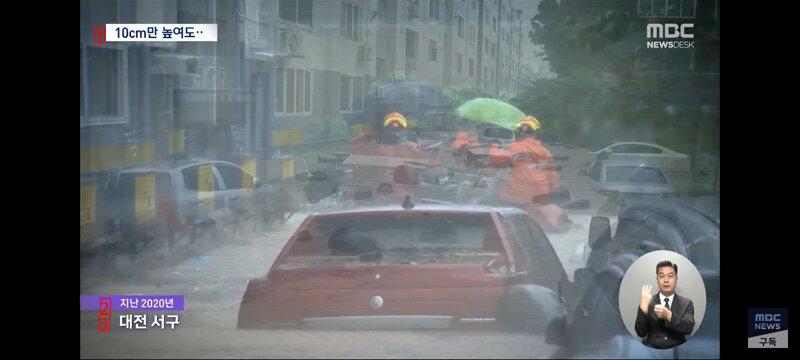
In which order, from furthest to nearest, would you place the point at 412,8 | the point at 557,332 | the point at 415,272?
the point at 412,8 → the point at 557,332 → the point at 415,272

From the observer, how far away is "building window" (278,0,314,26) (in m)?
7.45

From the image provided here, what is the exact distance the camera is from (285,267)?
741 cm

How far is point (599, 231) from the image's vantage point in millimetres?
7484

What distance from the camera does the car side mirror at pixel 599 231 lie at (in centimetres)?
747

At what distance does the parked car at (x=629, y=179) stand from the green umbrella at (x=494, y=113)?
58cm

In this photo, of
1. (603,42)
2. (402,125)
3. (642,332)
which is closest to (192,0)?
(402,125)

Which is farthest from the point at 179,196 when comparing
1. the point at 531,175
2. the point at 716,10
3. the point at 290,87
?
the point at 716,10

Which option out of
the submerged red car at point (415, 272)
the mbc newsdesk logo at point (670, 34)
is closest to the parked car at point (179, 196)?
the submerged red car at point (415, 272)

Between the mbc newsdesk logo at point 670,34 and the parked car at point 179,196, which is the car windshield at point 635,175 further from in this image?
the parked car at point 179,196

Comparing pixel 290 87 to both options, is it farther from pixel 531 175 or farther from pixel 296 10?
pixel 531 175

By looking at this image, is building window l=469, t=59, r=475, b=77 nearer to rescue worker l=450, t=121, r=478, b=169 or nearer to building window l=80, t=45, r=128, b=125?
rescue worker l=450, t=121, r=478, b=169

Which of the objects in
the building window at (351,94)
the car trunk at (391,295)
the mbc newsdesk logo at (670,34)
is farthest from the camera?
the building window at (351,94)
